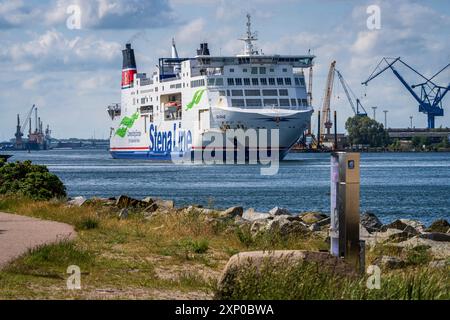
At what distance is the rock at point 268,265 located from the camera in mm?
10219

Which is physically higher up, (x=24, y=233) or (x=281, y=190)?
(x=24, y=233)

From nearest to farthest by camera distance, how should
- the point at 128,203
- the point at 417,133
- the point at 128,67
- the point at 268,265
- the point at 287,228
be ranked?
the point at 268,265, the point at 287,228, the point at 128,203, the point at 128,67, the point at 417,133

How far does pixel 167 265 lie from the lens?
13758 millimetres

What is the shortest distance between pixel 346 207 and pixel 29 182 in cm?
1668

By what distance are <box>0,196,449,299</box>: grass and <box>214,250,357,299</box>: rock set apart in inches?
4.2

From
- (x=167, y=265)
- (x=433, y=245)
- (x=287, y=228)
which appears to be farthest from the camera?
(x=287, y=228)

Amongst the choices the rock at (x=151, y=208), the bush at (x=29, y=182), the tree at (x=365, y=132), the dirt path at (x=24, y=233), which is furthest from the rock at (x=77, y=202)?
the tree at (x=365, y=132)

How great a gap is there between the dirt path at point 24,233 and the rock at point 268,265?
→ 3.51 metres

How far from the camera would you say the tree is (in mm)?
169625

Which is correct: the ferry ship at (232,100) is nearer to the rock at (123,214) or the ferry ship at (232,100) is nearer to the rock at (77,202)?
the rock at (77,202)

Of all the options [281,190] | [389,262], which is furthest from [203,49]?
[389,262]

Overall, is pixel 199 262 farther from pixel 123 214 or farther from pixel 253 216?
pixel 253 216

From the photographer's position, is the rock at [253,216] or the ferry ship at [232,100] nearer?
the rock at [253,216]
